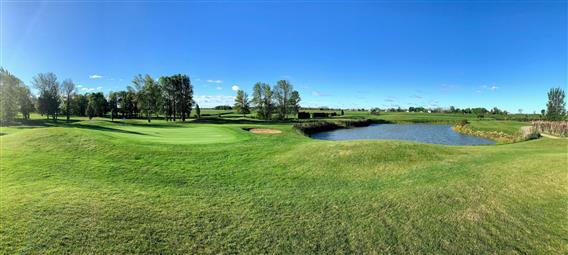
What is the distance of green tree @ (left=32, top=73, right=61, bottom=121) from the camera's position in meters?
55.0

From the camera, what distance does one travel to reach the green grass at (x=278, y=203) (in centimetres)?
502

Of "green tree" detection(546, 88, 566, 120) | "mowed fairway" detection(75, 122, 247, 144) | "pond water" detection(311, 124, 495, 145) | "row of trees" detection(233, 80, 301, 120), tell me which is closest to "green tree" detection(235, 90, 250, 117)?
"row of trees" detection(233, 80, 301, 120)

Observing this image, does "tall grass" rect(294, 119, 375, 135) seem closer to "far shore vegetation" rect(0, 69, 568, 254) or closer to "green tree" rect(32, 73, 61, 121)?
"far shore vegetation" rect(0, 69, 568, 254)

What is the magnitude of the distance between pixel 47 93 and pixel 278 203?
7390 cm

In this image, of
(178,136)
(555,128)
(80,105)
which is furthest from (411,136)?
(80,105)

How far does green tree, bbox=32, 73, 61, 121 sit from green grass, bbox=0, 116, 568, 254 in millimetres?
60077

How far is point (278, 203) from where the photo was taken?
6984 millimetres

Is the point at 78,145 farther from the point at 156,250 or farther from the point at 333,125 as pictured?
the point at 333,125

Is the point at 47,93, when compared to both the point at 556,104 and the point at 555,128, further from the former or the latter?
the point at 556,104

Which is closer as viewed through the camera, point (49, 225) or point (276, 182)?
point (49, 225)

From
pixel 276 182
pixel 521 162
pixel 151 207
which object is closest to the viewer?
pixel 151 207

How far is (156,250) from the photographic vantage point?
476 cm

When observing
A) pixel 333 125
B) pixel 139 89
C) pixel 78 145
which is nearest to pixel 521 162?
pixel 78 145

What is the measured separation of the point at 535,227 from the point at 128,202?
1017cm
